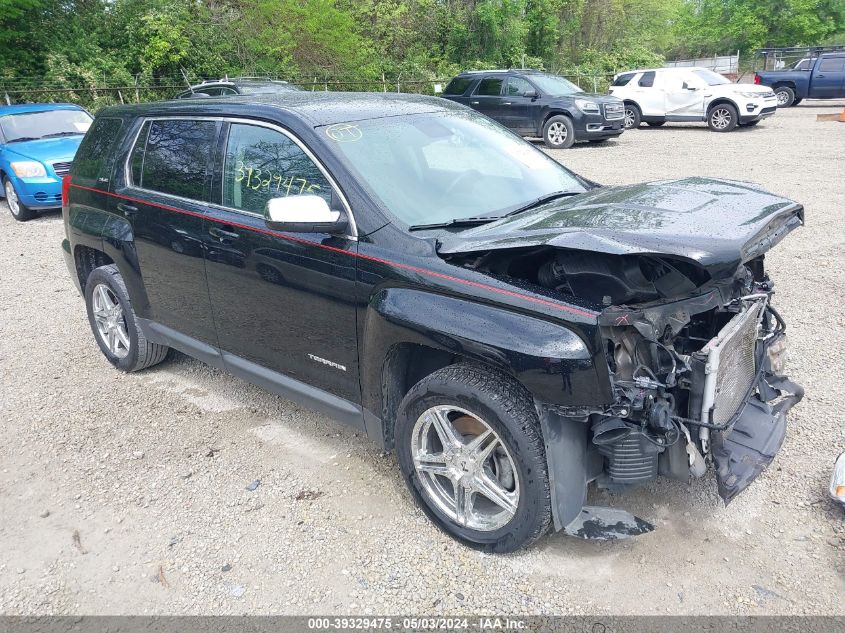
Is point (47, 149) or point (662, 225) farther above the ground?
point (662, 225)

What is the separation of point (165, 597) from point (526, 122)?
50.6 feet

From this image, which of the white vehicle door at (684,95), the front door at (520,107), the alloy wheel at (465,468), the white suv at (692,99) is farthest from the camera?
the white vehicle door at (684,95)

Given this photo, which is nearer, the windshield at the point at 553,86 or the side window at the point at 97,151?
the side window at the point at 97,151

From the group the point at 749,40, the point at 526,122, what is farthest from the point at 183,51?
the point at 749,40

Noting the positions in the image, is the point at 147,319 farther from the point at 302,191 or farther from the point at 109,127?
the point at 302,191

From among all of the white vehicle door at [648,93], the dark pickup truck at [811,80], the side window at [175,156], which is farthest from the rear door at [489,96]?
the side window at [175,156]

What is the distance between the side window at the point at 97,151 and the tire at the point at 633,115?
17079 millimetres

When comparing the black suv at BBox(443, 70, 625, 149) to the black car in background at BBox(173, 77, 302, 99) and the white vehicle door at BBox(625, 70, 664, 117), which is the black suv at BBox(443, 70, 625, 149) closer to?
the white vehicle door at BBox(625, 70, 664, 117)

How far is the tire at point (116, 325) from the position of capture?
16.0ft

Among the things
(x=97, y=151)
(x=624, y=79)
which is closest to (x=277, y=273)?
(x=97, y=151)

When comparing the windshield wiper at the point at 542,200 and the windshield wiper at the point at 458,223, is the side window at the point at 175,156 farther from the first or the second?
the windshield wiper at the point at 542,200

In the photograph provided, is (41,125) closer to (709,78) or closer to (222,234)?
(222,234)

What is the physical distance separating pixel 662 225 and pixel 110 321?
409 cm

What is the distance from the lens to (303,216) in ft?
9.99
